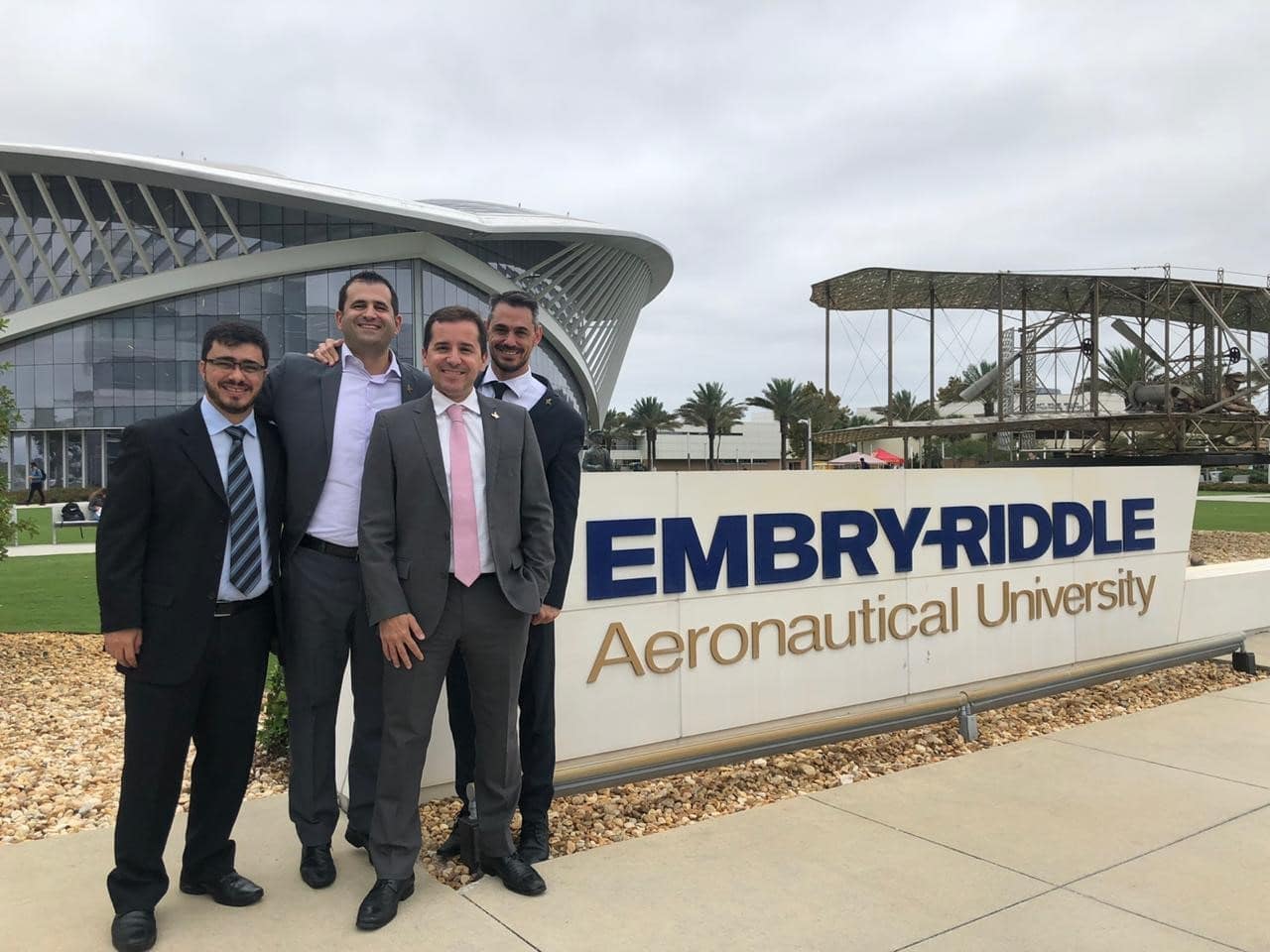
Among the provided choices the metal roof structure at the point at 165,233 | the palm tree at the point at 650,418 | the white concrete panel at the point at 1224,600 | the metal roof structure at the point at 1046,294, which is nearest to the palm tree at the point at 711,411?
the palm tree at the point at 650,418

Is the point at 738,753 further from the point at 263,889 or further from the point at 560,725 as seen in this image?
the point at 263,889

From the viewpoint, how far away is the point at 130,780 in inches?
117

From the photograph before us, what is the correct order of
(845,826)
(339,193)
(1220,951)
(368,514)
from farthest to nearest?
(339,193), (845,826), (368,514), (1220,951)

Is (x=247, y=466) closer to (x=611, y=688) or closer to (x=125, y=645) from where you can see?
(x=125, y=645)

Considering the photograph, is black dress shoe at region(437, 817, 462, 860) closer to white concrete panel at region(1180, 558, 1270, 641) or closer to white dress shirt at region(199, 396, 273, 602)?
white dress shirt at region(199, 396, 273, 602)

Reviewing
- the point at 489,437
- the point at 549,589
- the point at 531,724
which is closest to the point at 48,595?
the point at 531,724

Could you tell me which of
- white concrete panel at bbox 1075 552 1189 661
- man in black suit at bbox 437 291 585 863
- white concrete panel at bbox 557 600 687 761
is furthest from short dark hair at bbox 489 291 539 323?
white concrete panel at bbox 1075 552 1189 661

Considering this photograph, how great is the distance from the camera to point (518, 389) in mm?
3668

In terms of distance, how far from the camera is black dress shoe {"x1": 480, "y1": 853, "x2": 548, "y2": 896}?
3.27 meters

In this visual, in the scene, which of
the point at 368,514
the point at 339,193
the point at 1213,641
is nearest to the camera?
the point at 368,514

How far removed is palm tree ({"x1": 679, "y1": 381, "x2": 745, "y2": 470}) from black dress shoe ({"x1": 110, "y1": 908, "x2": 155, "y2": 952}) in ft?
196

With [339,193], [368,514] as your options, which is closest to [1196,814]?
[368,514]

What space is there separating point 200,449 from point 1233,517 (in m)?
31.2

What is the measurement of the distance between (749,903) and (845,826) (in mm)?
902
